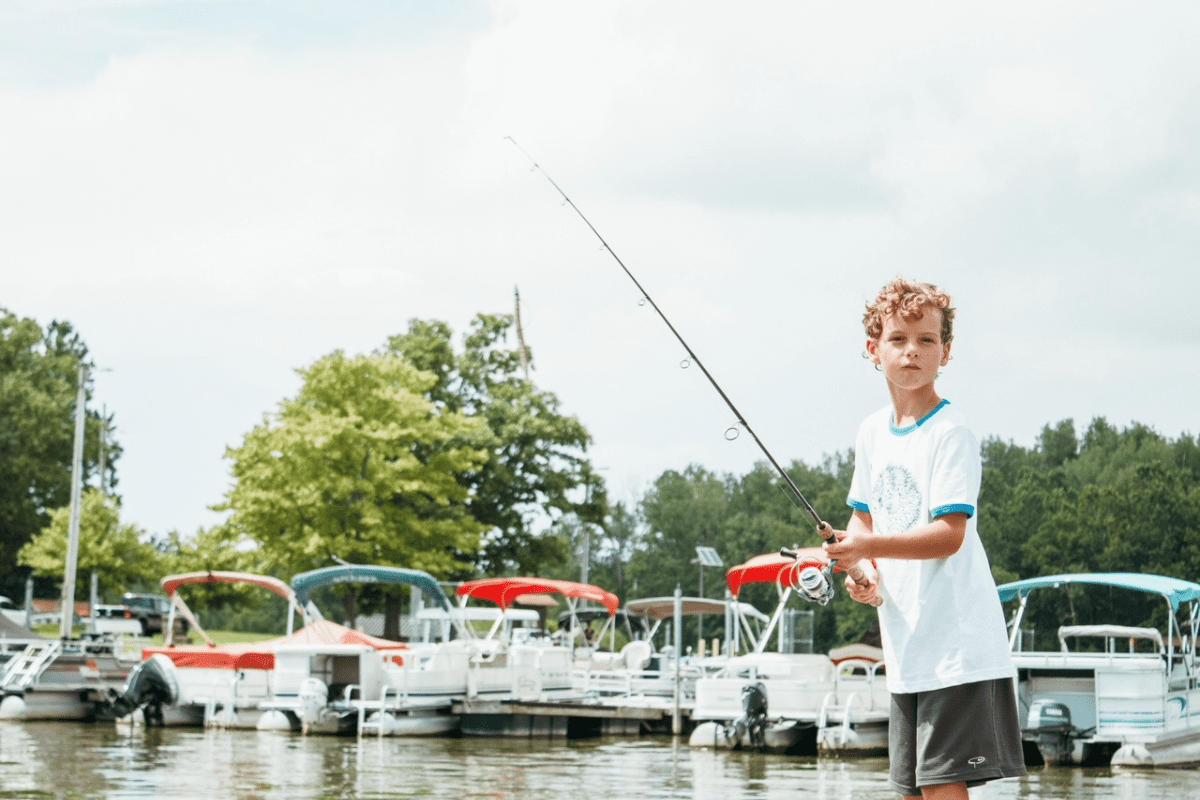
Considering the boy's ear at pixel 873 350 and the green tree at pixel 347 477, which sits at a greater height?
the green tree at pixel 347 477

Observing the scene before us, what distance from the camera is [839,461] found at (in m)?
124

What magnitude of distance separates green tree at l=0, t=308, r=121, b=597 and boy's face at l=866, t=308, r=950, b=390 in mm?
71225

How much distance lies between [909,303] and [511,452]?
48.2 m

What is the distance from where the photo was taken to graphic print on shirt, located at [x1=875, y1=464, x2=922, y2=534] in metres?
4.63

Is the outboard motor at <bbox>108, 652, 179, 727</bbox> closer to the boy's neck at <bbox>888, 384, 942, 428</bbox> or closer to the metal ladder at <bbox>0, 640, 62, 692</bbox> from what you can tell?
the metal ladder at <bbox>0, 640, 62, 692</bbox>

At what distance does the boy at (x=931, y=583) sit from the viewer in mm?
4473

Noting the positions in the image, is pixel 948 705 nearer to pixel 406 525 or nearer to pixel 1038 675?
pixel 1038 675

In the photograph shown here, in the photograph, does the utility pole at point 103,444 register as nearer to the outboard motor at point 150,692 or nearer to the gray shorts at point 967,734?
the outboard motor at point 150,692

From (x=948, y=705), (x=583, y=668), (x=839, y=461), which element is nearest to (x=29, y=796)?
(x=948, y=705)

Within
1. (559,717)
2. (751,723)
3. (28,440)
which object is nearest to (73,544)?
(559,717)

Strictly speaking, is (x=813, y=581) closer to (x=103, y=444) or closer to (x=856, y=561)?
(x=856, y=561)

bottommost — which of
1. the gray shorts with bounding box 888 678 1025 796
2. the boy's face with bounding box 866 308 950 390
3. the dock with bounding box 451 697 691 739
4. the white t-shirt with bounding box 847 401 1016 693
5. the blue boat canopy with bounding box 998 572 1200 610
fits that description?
the dock with bounding box 451 697 691 739

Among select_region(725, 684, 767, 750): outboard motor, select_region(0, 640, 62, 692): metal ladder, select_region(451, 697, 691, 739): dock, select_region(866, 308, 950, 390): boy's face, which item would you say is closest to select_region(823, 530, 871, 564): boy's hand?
select_region(866, 308, 950, 390): boy's face

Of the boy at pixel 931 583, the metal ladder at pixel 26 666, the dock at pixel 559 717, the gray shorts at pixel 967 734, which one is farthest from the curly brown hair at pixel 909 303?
the metal ladder at pixel 26 666
